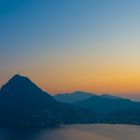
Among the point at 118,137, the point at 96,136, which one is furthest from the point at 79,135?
the point at 118,137

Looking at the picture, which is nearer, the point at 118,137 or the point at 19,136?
the point at 118,137

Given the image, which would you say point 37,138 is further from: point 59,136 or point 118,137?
point 118,137

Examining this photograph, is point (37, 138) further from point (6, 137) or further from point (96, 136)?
point (96, 136)

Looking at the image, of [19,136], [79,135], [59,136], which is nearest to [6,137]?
[19,136]

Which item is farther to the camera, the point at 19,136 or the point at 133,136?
the point at 19,136

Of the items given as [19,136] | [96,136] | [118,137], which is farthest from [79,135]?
[19,136]

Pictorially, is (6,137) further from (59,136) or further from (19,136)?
(59,136)

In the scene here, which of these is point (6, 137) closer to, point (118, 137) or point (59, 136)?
point (59, 136)
